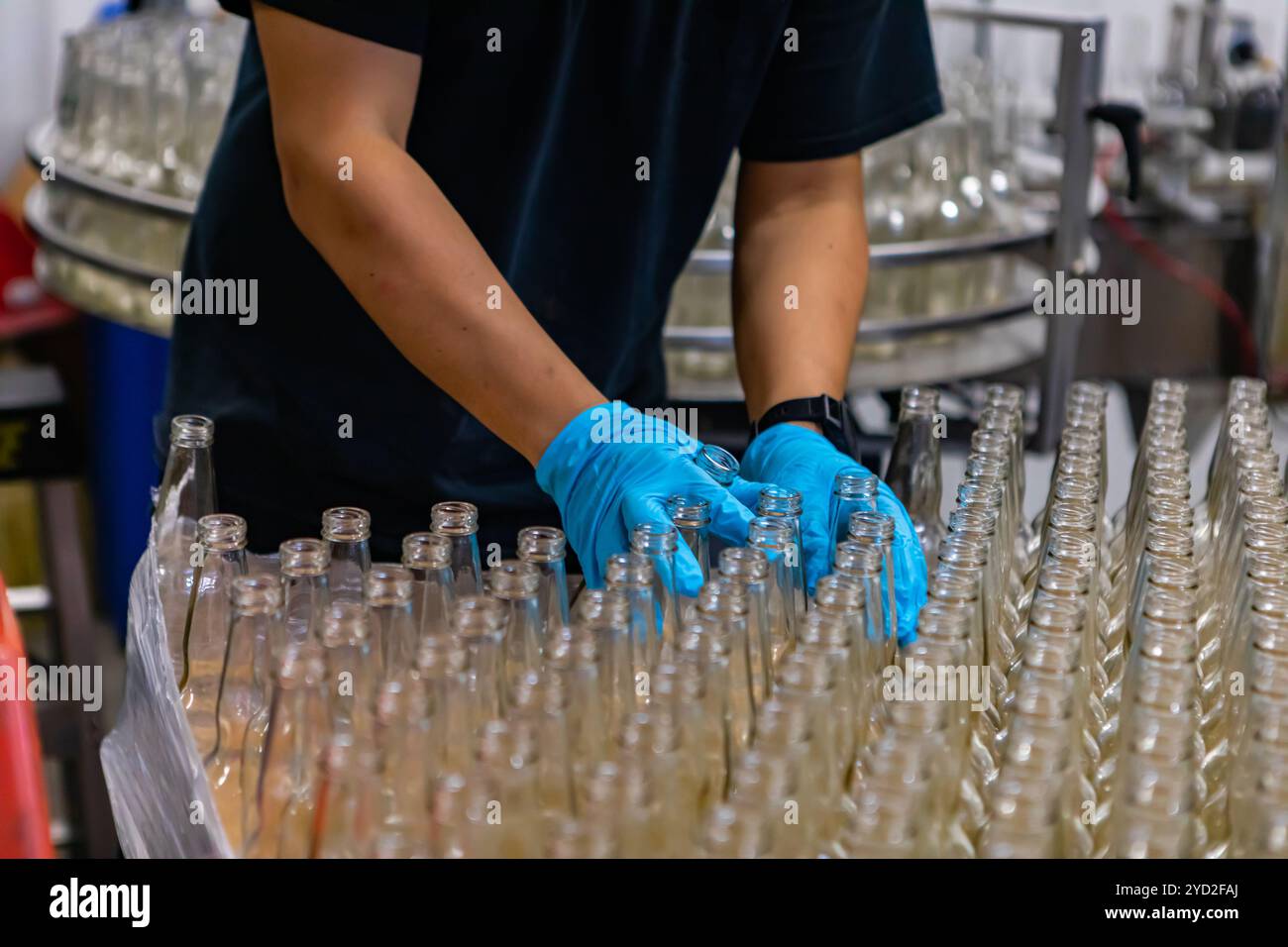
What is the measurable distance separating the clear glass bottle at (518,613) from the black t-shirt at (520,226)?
560 mm

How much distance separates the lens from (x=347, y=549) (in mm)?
1087

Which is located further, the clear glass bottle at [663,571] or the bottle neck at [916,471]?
the bottle neck at [916,471]

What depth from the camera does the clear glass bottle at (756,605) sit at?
0.92 m

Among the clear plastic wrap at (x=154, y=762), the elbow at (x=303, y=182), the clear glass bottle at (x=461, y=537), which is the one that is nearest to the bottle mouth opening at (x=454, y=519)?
the clear glass bottle at (x=461, y=537)

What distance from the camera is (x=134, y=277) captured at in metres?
2.26

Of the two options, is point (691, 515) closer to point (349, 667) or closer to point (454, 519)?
point (454, 519)

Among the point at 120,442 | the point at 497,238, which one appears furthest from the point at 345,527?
the point at 120,442

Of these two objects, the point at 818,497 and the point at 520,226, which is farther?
the point at 520,226

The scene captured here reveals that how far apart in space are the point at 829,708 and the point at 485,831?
0.69ft

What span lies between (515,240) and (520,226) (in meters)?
0.01

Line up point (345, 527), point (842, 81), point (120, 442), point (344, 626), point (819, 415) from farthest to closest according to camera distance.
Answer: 1. point (120, 442)
2. point (842, 81)
3. point (819, 415)
4. point (345, 527)
5. point (344, 626)

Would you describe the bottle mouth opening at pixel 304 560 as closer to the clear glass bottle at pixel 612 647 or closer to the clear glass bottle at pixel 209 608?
the clear glass bottle at pixel 209 608
